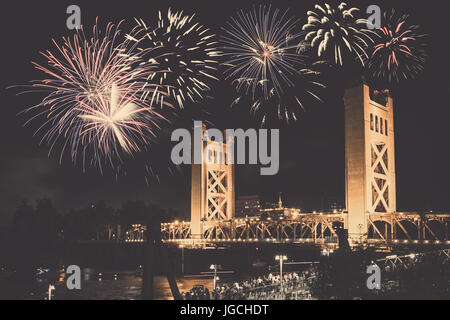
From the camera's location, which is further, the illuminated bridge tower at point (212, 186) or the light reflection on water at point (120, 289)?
the illuminated bridge tower at point (212, 186)

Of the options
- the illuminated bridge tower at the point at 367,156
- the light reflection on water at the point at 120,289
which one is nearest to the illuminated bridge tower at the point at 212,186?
→ the light reflection on water at the point at 120,289

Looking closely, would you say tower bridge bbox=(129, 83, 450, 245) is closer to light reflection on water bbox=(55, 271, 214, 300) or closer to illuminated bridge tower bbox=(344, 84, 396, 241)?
illuminated bridge tower bbox=(344, 84, 396, 241)

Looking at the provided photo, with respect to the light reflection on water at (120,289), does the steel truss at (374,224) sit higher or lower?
higher

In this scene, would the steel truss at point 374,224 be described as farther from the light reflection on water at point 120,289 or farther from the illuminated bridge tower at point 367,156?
the light reflection on water at point 120,289

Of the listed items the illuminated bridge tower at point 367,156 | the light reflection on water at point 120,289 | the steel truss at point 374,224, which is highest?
the illuminated bridge tower at point 367,156

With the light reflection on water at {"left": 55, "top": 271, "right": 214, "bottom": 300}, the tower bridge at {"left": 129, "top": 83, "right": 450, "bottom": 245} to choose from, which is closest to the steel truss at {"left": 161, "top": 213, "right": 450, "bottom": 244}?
the tower bridge at {"left": 129, "top": 83, "right": 450, "bottom": 245}
